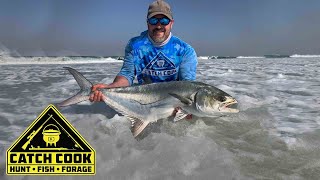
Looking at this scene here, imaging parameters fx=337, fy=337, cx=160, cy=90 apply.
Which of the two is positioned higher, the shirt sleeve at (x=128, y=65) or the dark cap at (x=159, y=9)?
the dark cap at (x=159, y=9)

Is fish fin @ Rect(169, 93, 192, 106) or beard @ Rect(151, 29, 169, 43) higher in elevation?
beard @ Rect(151, 29, 169, 43)

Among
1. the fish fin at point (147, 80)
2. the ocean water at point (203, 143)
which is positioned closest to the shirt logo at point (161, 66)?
the fish fin at point (147, 80)

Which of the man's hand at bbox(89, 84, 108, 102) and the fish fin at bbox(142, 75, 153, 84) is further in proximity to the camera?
the fish fin at bbox(142, 75, 153, 84)

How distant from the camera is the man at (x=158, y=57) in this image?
5.48 m

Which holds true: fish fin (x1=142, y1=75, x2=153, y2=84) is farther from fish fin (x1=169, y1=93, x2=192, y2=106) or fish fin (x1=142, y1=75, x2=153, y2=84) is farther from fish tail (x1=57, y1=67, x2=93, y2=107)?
fish fin (x1=169, y1=93, x2=192, y2=106)

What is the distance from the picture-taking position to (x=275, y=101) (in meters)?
7.01

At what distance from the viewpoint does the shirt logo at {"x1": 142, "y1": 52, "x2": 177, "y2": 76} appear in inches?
222

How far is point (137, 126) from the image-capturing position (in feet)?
14.1

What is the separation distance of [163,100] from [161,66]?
154 cm

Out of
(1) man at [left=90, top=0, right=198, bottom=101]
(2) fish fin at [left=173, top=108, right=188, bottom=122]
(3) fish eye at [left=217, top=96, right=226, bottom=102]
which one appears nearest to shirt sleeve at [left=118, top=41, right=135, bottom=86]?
(1) man at [left=90, top=0, right=198, bottom=101]

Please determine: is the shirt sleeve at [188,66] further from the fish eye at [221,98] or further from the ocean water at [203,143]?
the fish eye at [221,98]

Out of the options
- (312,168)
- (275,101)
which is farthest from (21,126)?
(275,101)

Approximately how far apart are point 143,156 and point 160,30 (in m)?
2.51

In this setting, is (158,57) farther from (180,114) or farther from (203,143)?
(203,143)
